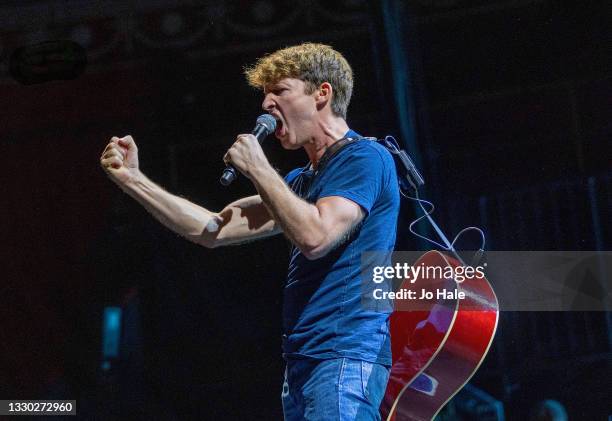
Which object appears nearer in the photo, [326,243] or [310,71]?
[326,243]

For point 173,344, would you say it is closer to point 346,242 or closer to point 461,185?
point 461,185

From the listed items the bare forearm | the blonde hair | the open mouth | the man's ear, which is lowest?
the bare forearm

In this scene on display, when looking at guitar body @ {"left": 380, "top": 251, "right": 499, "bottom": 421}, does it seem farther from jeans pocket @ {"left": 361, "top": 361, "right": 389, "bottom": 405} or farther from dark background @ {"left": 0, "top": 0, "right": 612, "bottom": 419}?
dark background @ {"left": 0, "top": 0, "right": 612, "bottom": 419}

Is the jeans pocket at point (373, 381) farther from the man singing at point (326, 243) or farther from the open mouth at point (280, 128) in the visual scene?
the open mouth at point (280, 128)

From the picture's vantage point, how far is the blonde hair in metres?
1.74

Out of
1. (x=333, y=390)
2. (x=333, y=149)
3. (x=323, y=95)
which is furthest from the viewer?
(x=323, y=95)

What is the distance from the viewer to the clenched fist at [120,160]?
1.77 metres

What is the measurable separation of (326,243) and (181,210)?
515 mm

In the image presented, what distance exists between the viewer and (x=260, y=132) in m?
1.65

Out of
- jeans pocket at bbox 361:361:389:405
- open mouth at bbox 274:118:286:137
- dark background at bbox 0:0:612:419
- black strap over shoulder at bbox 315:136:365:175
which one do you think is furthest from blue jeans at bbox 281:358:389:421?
dark background at bbox 0:0:612:419

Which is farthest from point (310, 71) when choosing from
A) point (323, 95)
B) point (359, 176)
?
point (359, 176)

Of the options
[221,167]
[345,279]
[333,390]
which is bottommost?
[333,390]

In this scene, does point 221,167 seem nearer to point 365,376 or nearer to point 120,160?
point 120,160

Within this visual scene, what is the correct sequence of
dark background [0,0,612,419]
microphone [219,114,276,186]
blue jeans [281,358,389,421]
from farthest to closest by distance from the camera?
dark background [0,0,612,419], microphone [219,114,276,186], blue jeans [281,358,389,421]
